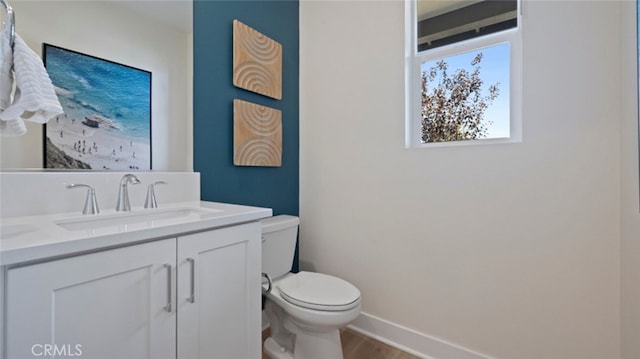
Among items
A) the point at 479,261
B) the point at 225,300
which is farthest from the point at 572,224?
the point at 225,300

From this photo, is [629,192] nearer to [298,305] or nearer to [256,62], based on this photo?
[298,305]

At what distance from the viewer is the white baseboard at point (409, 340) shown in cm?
155

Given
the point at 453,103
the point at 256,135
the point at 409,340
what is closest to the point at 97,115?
the point at 256,135

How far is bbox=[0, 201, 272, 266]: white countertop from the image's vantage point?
2.12ft

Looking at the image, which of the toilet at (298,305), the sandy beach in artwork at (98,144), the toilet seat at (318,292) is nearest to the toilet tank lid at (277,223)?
the toilet at (298,305)

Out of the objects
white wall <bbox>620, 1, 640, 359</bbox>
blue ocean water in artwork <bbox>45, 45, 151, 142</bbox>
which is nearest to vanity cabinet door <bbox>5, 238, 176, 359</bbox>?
blue ocean water in artwork <bbox>45, 45, 151, 142</bbox>

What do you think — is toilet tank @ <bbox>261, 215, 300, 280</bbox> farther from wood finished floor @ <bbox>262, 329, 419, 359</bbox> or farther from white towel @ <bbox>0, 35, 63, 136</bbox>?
white towel @ <bbox>0, 35, 63, 136</bbox>

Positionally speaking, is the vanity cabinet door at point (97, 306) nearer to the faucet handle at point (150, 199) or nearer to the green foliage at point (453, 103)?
the faucet handle at point (150, 199)

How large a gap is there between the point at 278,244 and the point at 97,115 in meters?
1.07

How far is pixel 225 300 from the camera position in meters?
1.08

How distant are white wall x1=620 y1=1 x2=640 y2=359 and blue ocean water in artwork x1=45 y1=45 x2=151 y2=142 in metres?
1.96

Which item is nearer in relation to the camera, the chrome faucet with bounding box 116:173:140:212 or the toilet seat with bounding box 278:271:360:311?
the chrome faucet with bounding box 116:173:140:212

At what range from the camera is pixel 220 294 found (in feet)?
3.47

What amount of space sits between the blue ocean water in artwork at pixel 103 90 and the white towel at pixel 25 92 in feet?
0.88
